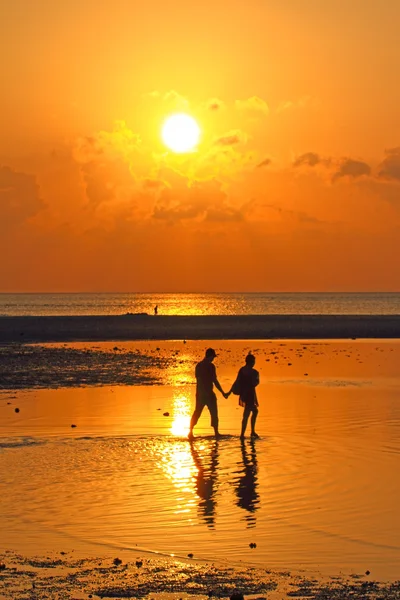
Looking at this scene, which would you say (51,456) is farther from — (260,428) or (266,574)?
(266,574)

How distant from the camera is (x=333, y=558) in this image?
1092 centimetres

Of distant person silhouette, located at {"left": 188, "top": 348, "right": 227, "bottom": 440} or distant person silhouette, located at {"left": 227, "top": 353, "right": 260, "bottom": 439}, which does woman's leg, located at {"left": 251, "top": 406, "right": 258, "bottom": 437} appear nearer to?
distant person silhouette, located at {"left": 227, "top": 353, "right": 260, "bottom": 439}

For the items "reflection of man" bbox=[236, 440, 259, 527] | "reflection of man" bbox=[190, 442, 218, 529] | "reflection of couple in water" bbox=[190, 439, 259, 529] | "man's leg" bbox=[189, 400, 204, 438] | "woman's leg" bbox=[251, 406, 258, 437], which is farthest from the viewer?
"man's leg" bbox=[189, 400, 204, 438]

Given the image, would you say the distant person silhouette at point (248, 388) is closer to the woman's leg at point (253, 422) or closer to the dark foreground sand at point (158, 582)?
the woman's leg at point (253, 422)

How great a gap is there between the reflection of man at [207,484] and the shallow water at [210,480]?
32 millimetres

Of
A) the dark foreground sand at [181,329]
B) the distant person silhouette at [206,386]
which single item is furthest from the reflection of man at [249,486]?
the dark foreground sand at [181,329]

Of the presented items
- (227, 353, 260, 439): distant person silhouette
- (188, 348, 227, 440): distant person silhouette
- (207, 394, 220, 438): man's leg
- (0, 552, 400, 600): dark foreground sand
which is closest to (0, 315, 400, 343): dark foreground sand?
(188, 348, 227, 440): distant person silhouette

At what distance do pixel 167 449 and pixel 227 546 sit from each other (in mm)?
7155

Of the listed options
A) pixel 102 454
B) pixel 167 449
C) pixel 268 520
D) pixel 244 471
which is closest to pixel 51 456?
pixel 102 454

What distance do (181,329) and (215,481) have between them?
2246 inches

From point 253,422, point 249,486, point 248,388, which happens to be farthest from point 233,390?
point 249,486

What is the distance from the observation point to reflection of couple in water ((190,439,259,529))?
43.5 ft

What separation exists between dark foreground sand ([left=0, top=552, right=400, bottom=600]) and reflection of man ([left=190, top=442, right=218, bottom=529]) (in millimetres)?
1993

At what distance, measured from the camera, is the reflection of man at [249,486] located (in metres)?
13.4
